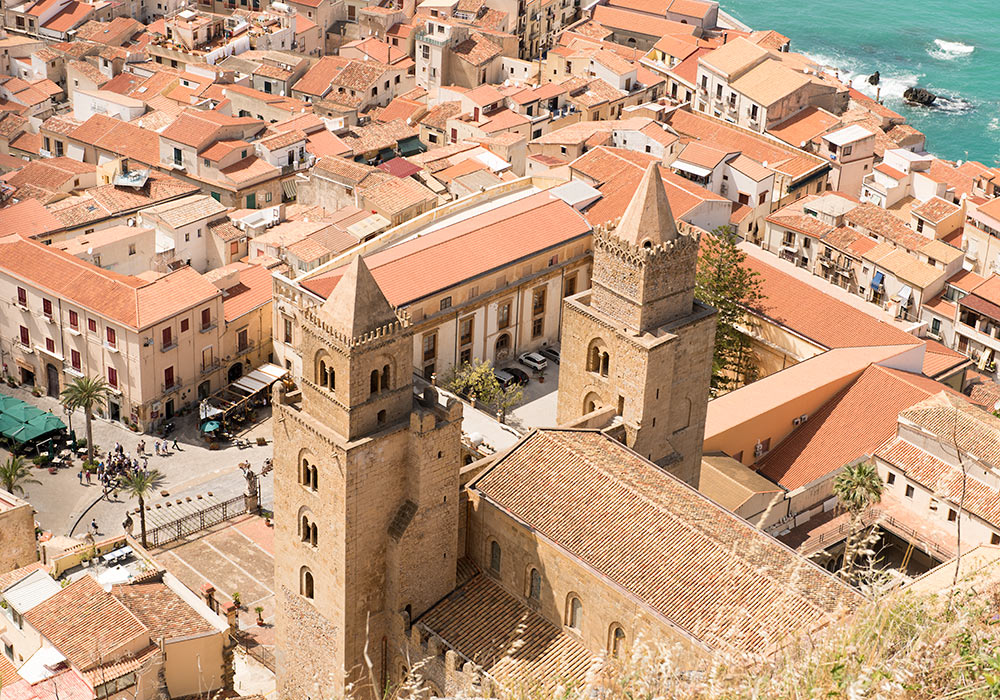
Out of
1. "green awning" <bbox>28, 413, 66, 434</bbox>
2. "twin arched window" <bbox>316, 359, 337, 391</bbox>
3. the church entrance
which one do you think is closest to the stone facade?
"twin arched window" <bbox>316, 359, 337, 391</bbox>

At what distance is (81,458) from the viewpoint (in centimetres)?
7694

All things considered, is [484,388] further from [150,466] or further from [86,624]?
[86,624]

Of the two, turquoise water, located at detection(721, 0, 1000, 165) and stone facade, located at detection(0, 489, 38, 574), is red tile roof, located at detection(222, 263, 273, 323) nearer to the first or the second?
stone facade, located at detection(0, 489, 38, 574)

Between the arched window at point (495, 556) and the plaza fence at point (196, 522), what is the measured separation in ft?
68.9

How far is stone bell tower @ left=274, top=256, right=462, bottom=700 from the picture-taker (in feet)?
151

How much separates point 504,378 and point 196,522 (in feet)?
66.5

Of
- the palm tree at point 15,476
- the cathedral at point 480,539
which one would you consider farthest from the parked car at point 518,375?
the palm tree at point 15,476

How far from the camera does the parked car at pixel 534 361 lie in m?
80.6

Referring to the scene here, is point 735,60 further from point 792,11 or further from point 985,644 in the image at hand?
point 985,644

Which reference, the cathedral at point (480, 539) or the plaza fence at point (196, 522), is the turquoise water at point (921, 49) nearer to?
the plaza fence at point (196, 522)

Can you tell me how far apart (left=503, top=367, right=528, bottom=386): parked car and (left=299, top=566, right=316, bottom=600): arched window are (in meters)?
30.3

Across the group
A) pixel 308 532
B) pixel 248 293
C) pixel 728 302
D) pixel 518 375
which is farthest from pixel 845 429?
pixel 248 293

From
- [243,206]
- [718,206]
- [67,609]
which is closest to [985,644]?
[67,609]

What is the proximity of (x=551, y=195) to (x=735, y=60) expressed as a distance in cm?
4462
